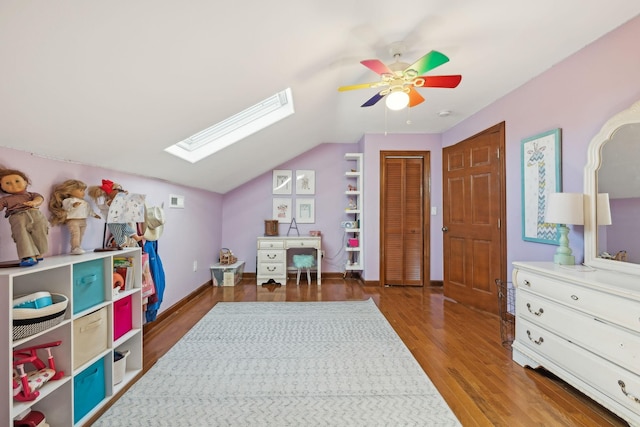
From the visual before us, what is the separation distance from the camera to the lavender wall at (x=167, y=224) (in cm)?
155

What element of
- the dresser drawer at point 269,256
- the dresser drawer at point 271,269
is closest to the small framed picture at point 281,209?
Answer: the dresser drawer at point 269,256

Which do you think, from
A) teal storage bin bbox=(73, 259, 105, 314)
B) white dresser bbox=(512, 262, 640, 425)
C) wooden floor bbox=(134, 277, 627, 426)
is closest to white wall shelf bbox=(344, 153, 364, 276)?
wooden floor bbox=(134, 277, 627, 426)

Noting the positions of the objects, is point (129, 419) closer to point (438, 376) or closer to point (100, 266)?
point (100, 266)

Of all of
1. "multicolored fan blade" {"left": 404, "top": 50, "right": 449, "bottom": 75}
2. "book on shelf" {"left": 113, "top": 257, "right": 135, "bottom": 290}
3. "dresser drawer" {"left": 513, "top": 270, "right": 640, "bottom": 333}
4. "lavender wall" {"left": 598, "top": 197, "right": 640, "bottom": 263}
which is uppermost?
"multicolored fan blade" {"left": 404, "top": 50, "right": 449, "bottom": 75}

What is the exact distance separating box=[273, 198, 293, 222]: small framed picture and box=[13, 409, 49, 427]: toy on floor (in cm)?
375

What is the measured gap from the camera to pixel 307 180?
495 cm

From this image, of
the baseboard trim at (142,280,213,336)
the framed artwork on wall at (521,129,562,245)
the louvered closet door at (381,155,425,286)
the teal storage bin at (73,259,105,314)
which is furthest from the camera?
the louvered closet door at (381,155,425,286)

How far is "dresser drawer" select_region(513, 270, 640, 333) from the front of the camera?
4.59 feet

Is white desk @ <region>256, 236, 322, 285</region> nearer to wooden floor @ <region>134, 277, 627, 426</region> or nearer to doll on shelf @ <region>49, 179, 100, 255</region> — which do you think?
wooden floor @ <region>134, 277, 627, 426</region>

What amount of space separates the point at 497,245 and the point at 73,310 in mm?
3495

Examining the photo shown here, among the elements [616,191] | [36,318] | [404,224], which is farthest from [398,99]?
[404,224]

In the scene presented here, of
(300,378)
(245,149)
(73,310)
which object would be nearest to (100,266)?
(73,310)

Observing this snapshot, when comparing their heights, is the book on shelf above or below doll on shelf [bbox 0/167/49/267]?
below

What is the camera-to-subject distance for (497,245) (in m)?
3.05
